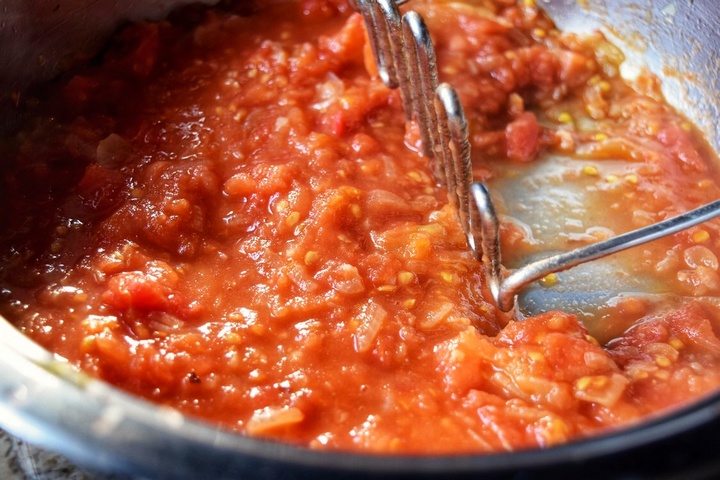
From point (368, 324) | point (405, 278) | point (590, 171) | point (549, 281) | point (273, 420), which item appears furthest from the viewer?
point (590, 171)

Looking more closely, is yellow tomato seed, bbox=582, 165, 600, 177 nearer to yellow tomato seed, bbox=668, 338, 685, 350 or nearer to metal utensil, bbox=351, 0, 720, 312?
metal utensil, bbox=351, 0, 720, 312

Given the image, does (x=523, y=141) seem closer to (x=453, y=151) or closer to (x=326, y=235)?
(x=453, y=151)

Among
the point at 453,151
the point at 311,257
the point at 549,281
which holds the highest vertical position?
the point at 453,151

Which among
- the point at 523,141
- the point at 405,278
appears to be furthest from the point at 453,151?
the point at 523,141

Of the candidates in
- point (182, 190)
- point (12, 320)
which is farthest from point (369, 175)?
point (12, 320)

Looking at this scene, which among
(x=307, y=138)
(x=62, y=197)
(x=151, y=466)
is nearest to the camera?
(x=151, y=466)

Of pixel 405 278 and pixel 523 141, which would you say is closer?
pixel 405 278

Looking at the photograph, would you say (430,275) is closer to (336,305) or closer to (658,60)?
(336,305)
